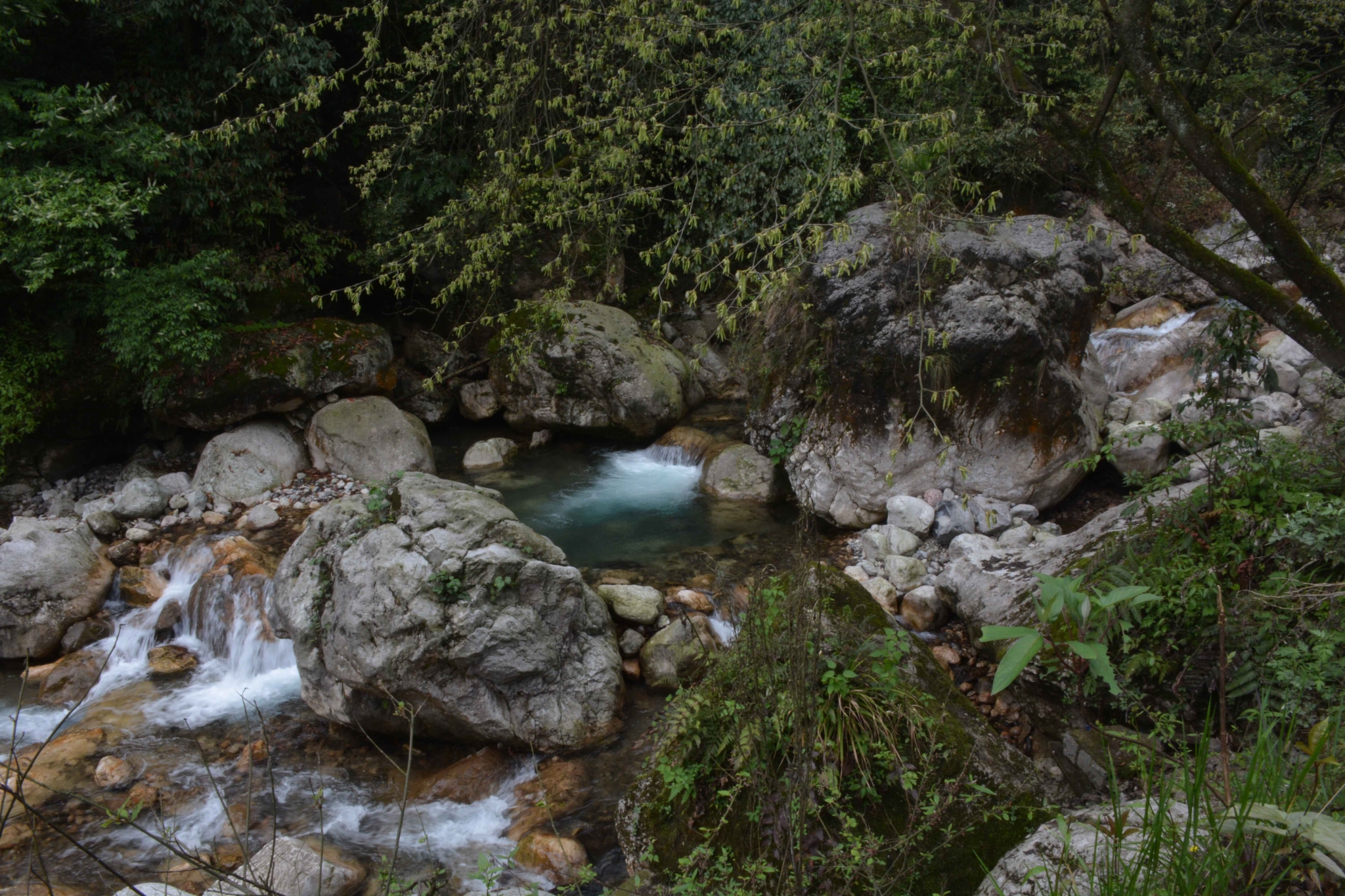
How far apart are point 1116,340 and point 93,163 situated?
42.1ft

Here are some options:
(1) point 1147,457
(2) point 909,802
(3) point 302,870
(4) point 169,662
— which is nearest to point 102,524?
(4) point 169,662

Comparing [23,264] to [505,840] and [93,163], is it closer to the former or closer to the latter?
[93,163]

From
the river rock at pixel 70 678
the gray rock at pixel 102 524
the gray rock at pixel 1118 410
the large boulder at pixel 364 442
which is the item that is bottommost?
the river rock at pixel 70 678

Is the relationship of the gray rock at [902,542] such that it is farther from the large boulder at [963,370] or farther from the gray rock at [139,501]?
the gray rock at [139,501]

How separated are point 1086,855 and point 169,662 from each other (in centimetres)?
679

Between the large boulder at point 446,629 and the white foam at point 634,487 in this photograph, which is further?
the white foam at point 634,487

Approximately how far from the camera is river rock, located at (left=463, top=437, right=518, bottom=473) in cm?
1023

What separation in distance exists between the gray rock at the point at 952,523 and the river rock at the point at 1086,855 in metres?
4.54

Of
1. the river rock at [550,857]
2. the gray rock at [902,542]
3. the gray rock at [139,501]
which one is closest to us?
the river rock at [550,857]

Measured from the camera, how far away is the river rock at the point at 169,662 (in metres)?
6.08

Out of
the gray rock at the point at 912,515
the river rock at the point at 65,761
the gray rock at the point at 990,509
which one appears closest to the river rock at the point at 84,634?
the river rock at the point at 65,761

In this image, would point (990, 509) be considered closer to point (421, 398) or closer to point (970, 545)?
point (970, 545)

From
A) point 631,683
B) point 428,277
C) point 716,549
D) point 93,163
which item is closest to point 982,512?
point 716,549

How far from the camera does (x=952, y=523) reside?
23.1 feet
